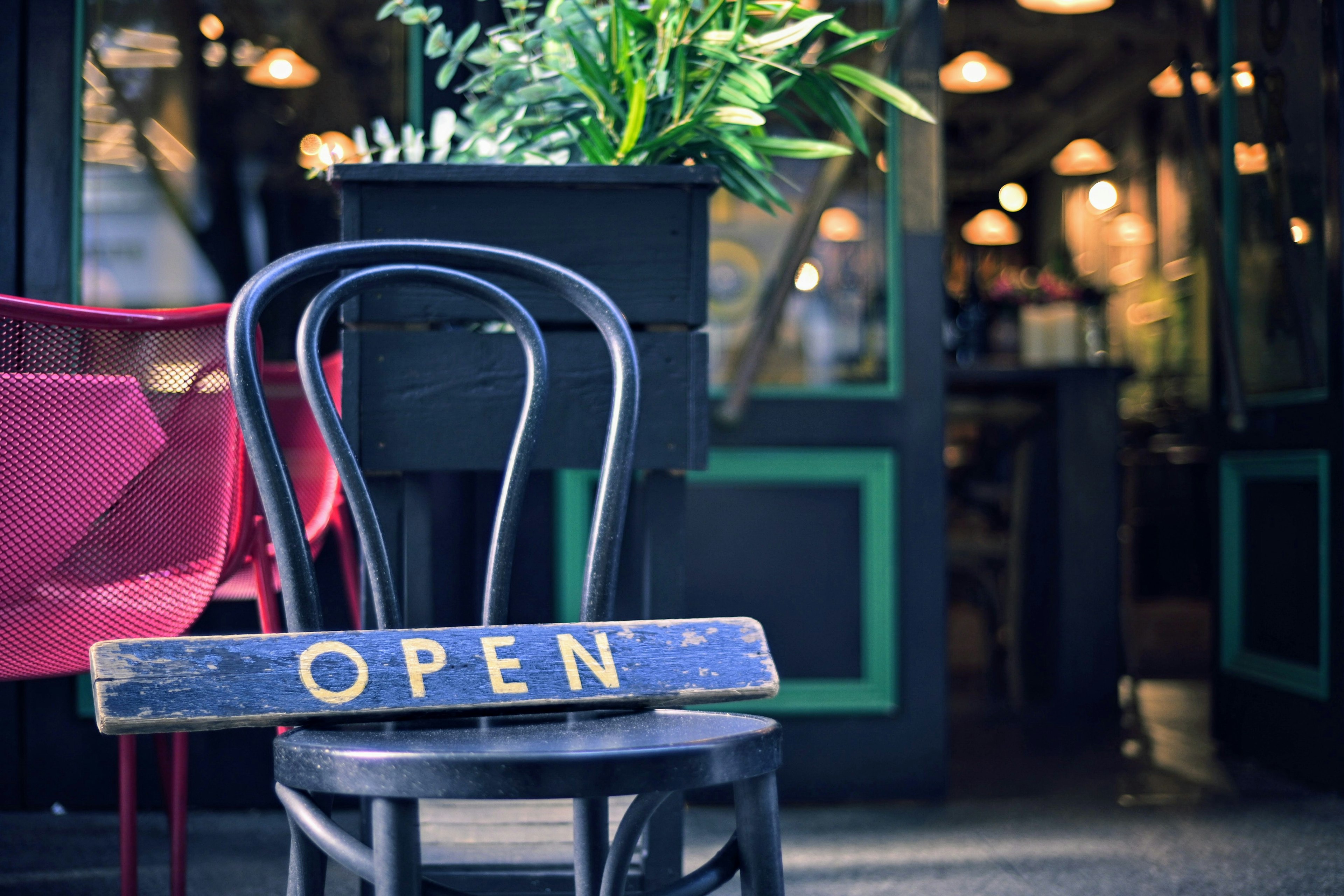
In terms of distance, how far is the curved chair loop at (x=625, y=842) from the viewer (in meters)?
0.72

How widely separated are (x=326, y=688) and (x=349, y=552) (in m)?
1.10

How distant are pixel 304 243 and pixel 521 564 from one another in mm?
872

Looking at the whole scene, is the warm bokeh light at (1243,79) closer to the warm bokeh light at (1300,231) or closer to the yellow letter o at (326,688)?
the warm bokeh light at (1300,231)

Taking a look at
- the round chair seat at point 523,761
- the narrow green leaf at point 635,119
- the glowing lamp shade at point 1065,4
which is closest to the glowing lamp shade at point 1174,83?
the glowing lamp shade at point 1065,4

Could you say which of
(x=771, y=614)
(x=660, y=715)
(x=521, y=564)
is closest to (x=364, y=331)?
(x=660, y=715)

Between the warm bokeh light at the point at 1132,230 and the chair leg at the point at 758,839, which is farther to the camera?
the warm bokeh light at the point at 1132,230

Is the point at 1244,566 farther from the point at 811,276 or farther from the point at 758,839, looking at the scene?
the point at 758,839

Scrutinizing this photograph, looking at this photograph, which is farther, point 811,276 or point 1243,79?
point 1243,79

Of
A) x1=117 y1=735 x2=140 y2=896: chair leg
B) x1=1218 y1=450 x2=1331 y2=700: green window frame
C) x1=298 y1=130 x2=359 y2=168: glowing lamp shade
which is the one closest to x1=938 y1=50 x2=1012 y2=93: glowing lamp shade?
x1=1218 y1=450 x2=1331 y2=700: green window frame

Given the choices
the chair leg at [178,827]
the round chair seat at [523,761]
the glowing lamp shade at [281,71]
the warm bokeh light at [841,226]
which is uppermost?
the glowing lamp shade at [281,71]

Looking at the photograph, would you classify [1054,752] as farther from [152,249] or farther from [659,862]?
[152,249]

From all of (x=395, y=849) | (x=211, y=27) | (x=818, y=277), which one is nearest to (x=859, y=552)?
(x=818, y=277)

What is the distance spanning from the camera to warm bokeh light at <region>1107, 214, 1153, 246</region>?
814 cm

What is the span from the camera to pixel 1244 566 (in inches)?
103
